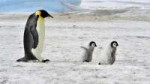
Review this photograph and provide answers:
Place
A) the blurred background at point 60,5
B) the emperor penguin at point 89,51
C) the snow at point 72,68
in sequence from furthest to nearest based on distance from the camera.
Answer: the blurred background at point 60,5 → the emperor penguin at point 89,51 → the snow at point 72,68

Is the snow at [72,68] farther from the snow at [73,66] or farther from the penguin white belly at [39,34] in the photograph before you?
the penguin white belly at [39,34]

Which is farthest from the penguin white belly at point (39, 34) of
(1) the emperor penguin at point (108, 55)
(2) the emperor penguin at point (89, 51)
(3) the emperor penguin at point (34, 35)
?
(1) the emperor penguin at point (108, 55)

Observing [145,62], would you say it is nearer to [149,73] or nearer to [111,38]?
[149,73]

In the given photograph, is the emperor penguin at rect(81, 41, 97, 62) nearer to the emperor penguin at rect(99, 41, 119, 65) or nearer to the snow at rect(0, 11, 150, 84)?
the snow at rect(0, 11, 150, 84)

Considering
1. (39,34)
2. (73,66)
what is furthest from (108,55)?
(39,34)

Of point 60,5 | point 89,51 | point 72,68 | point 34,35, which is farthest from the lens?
point 60,5

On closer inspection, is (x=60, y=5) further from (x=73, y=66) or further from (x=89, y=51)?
(x=73, y=66)

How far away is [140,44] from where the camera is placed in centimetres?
797

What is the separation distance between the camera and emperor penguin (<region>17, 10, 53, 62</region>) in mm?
5621

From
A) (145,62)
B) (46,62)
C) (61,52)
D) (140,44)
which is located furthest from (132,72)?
(140,44)

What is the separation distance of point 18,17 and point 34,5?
44.7 inches

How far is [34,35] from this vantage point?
562 cm

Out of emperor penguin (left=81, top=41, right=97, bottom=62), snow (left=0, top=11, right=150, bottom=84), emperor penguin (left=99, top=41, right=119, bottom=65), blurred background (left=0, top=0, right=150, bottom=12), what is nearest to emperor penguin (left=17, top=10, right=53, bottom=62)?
snow (left=0, top=11, right=150, bottom=84)

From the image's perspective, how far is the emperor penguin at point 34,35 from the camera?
5.62 m
